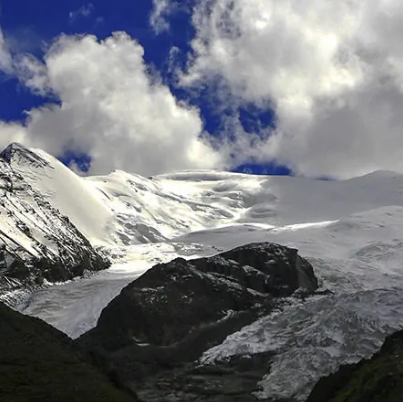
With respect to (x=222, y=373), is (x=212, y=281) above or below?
above

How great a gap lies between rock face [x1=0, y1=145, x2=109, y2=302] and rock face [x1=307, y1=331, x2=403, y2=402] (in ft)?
256

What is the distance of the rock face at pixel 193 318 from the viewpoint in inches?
3103

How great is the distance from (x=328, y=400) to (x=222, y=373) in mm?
34098

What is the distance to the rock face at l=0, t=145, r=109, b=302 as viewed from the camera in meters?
130

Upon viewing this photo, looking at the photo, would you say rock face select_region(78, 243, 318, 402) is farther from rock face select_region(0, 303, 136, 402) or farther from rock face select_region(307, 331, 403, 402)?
rock face select_region(307, 331, 403, 402)

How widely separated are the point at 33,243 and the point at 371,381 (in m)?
105

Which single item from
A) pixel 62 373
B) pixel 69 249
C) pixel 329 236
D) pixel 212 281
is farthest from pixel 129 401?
pixel 329 236

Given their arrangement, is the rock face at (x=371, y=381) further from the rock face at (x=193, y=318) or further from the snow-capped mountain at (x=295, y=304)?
the rock face at (x=193, y=318)

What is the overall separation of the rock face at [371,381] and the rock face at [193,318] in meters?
18.6

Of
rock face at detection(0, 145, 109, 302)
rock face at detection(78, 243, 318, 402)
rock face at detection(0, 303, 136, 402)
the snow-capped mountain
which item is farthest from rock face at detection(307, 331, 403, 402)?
rock face at detection(0, 145, 109, 302)

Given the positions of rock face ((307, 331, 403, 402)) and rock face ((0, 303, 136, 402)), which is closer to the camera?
rock face ((307, 331, 403, 402))

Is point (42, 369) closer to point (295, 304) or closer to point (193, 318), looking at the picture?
point (193, 318)

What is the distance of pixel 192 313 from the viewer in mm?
103938

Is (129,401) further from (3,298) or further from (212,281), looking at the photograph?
(3,298)
